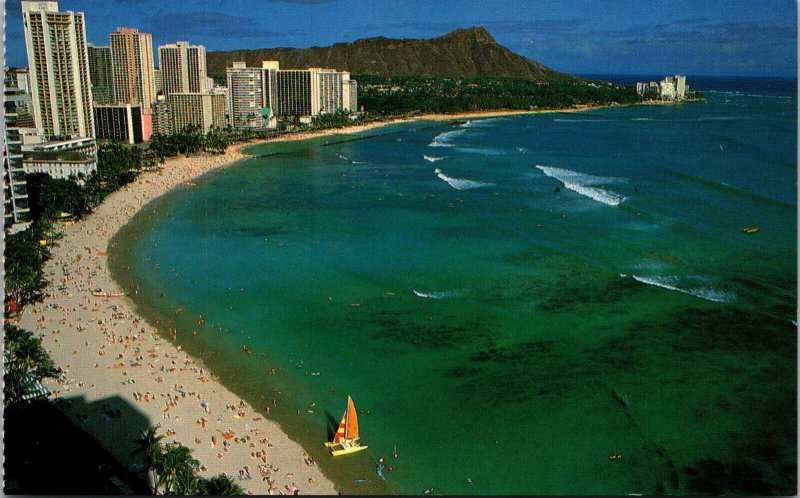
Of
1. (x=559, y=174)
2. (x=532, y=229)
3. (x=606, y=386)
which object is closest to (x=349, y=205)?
(x=532, y=229)

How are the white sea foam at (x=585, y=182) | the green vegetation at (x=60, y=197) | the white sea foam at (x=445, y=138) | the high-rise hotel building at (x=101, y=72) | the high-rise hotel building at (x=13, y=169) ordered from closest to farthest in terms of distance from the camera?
the green vegetation at (x=60, y=197), the high-rise hotel building at (x=13, y=169), the white sea foam at (x=585, y=182), the white sea foam at (x=445, y=138), the high-rise hotel building at (x=101, y=72)

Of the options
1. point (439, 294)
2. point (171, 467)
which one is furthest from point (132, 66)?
point (171, 467)

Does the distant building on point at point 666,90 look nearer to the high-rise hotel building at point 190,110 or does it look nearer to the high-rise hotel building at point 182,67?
the high-rise hotel building at point 182,67

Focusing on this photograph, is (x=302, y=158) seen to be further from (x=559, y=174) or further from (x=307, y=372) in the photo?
(x=307, y=372)

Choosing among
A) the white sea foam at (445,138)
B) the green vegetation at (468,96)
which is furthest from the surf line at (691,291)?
the green vegetation at (468,96)

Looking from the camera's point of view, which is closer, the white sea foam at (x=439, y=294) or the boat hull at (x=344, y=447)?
the boat hull at (x=344, y=447)

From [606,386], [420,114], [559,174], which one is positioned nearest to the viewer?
[606,386]
